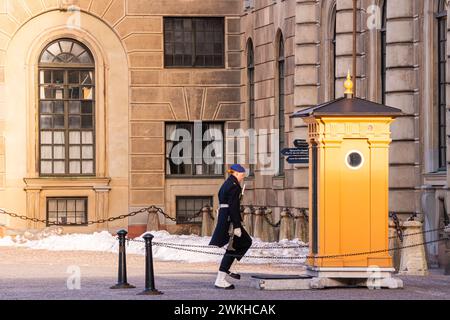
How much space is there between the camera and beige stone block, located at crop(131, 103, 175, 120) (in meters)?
49.5

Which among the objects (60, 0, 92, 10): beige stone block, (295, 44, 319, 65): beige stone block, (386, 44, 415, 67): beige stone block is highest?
(60, 0, 92, 10): beige stone block

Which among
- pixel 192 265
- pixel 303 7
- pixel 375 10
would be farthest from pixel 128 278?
pixel 303 7

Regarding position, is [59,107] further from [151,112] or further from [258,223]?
[258,223]

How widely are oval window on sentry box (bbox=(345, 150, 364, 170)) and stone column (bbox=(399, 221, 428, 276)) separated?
12.8ft

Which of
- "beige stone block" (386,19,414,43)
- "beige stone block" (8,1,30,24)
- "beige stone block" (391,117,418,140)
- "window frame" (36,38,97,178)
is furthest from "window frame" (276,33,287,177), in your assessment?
"beige stone block" (391,117,418,140)

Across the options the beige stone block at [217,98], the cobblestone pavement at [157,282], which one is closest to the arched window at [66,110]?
the beige stone block at [217,98]

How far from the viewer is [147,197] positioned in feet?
162

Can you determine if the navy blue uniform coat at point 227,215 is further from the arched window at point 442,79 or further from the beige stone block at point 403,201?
the beige stone block at point 403,201

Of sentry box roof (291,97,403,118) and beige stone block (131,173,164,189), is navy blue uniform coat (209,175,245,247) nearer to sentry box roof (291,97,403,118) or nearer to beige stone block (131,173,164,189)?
sentry box roof (291,97,403,118)

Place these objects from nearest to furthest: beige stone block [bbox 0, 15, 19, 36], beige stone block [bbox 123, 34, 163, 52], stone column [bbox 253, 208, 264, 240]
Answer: stone column [bbox 253, 208, 264, 240] → beige stone block [bbox 0, 15, 19, 36] → beige stone block [bbox 123, 34, 163, 52]

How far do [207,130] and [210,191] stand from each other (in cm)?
166

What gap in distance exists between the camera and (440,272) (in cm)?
3092

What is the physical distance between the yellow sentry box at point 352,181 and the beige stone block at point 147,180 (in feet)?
76.8

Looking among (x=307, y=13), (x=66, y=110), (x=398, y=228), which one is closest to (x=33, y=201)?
(x=66, y=110)
